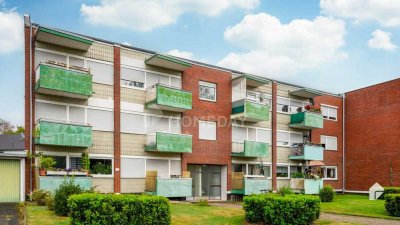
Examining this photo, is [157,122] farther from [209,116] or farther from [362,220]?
[362,220]

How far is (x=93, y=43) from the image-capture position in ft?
80.3

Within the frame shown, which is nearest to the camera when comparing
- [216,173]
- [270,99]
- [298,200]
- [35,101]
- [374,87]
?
[298,200]

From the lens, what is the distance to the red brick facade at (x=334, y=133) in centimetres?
3719

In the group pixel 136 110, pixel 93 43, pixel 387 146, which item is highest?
pixel 93 43

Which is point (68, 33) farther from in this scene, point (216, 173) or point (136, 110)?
point (216, 173)

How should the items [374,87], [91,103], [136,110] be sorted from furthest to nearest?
[374,87], [136,110], [91,103]

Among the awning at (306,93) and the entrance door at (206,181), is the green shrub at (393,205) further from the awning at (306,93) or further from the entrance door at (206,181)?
the awning at (306,93)

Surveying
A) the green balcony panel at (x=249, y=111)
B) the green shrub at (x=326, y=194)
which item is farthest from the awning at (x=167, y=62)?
the green shrub at (x=326, y=194)


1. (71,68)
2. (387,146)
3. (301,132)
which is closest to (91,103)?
(71,68)

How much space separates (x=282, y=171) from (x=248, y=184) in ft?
19.8

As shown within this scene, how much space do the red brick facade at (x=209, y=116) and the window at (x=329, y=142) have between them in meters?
11.5

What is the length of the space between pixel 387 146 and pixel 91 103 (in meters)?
25.3

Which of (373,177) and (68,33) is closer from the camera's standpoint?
(68,33)

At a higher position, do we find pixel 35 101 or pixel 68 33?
pixel 68 33
